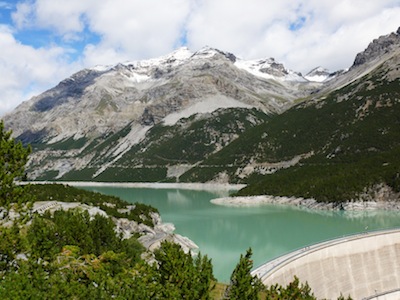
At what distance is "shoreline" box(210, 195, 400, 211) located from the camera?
8656 centimetres

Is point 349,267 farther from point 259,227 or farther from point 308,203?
point 308,203

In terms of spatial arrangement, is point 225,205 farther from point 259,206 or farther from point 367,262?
point 367,262

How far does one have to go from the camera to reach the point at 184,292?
16297 mm

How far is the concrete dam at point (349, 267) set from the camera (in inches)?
1325

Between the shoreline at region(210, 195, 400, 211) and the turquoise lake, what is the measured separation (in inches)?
141

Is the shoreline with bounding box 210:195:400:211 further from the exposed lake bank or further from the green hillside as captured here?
the green hillside

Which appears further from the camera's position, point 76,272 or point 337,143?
point 337,143

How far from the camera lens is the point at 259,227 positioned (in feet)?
242

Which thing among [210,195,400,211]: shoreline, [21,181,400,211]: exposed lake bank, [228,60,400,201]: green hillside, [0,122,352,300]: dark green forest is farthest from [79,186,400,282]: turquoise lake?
[0,122,352,300]: dark green forest

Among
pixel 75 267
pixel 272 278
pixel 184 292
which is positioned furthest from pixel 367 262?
pixel 75 267

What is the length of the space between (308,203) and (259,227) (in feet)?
89.1

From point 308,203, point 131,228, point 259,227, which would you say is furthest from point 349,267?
point 308,203

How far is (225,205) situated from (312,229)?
136 ft

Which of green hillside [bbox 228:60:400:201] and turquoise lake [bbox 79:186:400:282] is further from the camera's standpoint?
green hillside [bbox 228:60:400:201]
